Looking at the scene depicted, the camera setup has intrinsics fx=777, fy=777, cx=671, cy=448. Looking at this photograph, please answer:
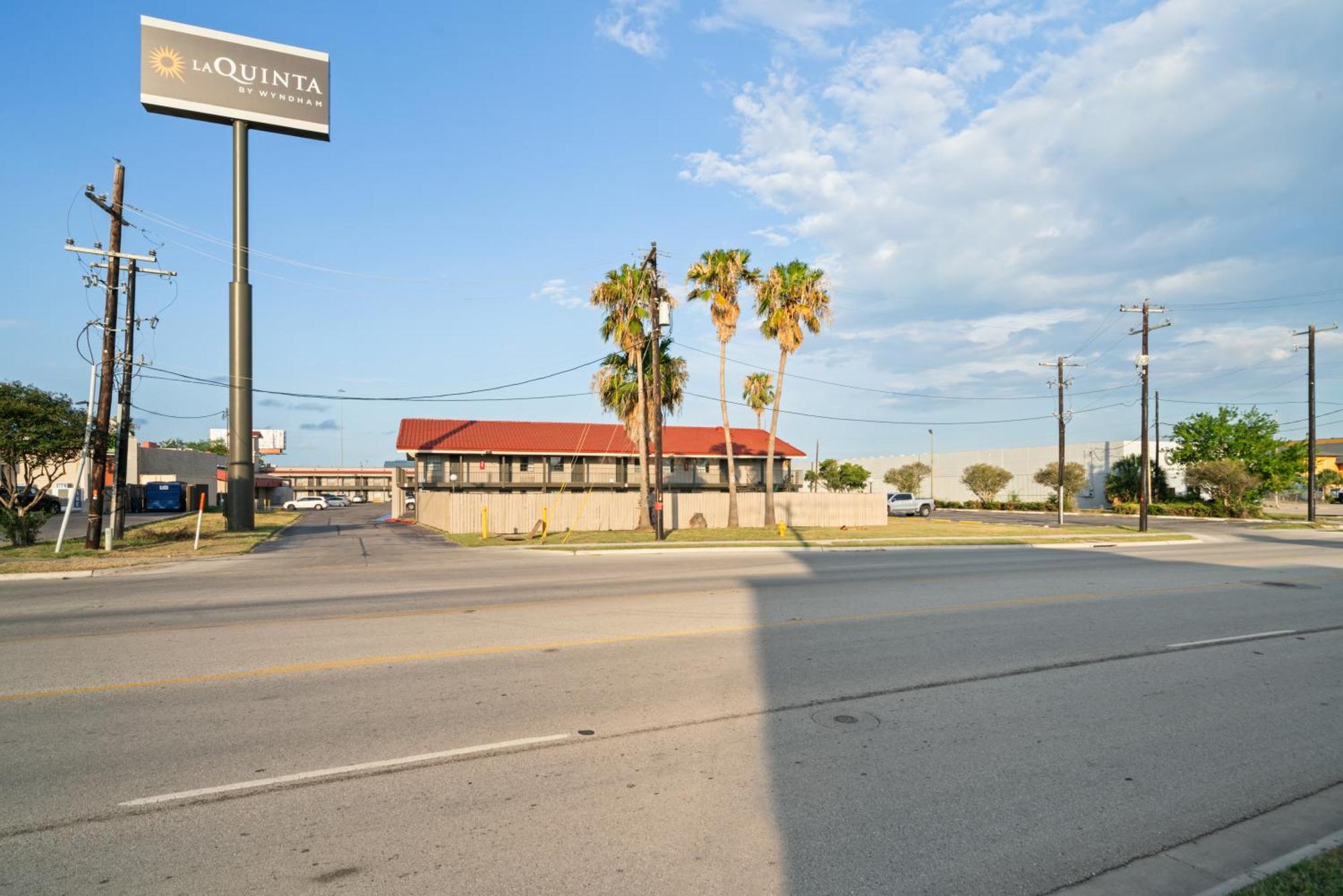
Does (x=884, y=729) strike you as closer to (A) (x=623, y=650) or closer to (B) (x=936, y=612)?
(A) (x=623, y=650)

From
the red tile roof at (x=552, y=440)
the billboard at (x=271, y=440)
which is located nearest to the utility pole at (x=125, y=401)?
the red tile roof at (x=552, y=440)

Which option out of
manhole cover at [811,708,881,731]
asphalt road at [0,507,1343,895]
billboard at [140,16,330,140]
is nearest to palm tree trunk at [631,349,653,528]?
asphalt road at [0,507,1343,895]

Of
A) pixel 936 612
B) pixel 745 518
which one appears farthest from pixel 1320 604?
pixel 745 518

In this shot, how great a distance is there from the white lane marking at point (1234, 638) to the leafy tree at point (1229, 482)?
156 feet

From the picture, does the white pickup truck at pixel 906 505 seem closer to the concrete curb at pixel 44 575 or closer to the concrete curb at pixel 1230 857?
the concrete curb at pixel 44 575

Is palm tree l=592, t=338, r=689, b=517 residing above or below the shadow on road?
above

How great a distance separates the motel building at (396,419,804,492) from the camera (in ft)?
157

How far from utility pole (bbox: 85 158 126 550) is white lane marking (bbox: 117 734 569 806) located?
21321 mm

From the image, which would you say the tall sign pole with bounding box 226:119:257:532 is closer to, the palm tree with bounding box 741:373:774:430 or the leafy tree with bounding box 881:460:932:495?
the palm tree with bounding box 741:373:774:430

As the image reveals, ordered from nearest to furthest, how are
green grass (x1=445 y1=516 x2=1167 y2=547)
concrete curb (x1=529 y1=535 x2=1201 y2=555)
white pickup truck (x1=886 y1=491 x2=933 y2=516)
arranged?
concrete curb (x1=529 y1=535 x2=1201 y2=555)
green grass (x1=445 y1=516 x2=1167 y2=547)
white pickup truck (x1=886 y1=491 x2=933 y2=516)

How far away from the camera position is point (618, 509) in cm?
3684

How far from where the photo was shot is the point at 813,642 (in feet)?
30.4

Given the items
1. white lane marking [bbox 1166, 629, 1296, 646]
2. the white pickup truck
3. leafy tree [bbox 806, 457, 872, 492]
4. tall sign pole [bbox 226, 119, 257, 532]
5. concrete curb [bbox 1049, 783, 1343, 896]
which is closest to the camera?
concrete curb [bbox 1049, 783, 1343, 896]

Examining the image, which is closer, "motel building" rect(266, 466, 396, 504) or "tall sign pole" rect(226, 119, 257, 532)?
"tall sign pole" rect(226, 119, 257, 532)
